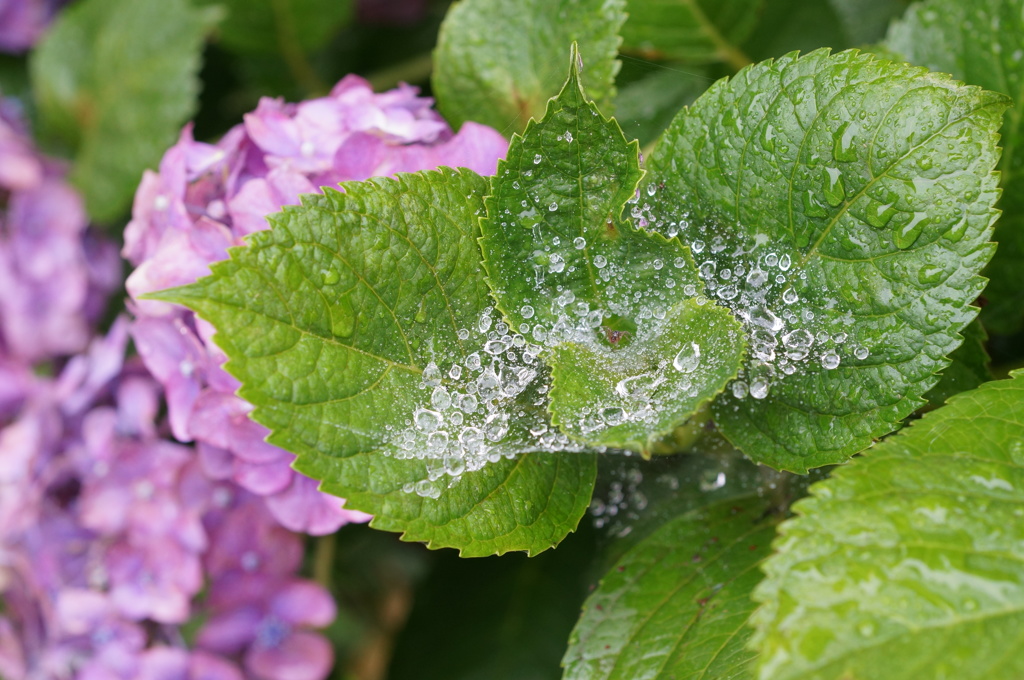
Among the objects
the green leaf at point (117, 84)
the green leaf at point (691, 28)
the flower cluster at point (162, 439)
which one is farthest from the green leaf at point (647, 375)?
the green leaf at point (117, 84)

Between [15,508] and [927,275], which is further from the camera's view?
[15,508]

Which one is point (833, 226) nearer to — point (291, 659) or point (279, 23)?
point (291, 659)

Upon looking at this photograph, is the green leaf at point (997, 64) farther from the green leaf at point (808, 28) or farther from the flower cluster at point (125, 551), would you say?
the flower cluster at point (125, 551)

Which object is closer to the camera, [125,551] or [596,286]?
[596,286]

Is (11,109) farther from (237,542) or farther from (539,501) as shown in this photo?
(539,501)

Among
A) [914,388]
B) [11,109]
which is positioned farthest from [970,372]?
[11,109]

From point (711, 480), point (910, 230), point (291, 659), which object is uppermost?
point (910, 230)

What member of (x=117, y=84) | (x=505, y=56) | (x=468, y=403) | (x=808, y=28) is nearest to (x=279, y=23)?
(x=117, y=84)
